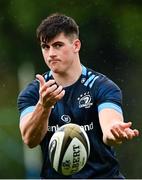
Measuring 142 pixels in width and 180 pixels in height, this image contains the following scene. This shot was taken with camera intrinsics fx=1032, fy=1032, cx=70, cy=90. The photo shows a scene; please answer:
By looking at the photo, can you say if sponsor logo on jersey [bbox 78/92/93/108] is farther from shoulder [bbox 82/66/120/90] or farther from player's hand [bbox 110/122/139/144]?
player's hand [bbox 110/122/139/144]

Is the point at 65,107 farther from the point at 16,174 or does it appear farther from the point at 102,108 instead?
the point at 16,174

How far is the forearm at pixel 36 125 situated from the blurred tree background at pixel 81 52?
9.35 meters

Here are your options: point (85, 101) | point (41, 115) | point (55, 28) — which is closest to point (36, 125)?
point (41, 115)

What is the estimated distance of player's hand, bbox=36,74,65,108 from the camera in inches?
334

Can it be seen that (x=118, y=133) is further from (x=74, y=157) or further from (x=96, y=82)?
(x=96, y=82)

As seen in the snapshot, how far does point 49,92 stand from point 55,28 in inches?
41.3

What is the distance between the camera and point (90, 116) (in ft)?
30.5

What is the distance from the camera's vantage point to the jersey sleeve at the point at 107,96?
915cm

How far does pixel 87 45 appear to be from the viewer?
2000 centimetres

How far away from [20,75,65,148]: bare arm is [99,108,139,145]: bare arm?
45 centimetres

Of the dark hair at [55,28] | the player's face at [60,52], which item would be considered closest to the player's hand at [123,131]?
the player's face at [60,52]

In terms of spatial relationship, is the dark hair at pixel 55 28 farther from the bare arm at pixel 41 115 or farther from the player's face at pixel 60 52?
the bare arm at pixel 41 115

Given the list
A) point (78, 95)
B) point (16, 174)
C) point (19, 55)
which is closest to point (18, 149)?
point (16, 174)

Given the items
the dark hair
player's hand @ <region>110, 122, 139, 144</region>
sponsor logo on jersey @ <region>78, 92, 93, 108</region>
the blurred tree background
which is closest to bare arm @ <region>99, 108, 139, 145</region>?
player's hand @ <region>110, 122, 139, 144</region>
